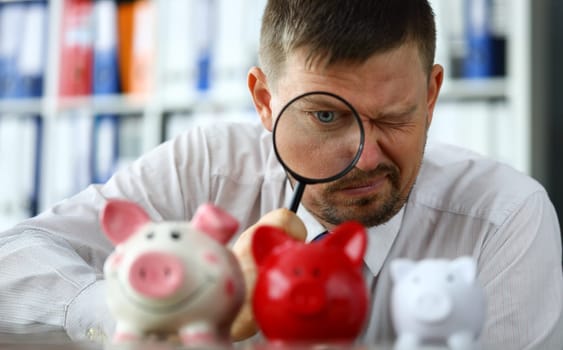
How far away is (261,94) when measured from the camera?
1.62 metres

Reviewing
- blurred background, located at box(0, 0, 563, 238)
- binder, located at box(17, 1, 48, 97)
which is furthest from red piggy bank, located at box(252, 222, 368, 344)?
binder, located at box(17, 1, 48, 97)

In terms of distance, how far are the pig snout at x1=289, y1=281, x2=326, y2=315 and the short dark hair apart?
0.67 meters

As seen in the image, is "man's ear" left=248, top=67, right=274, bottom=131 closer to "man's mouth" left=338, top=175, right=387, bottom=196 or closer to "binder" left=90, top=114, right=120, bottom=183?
"man's mouth" left=338, top=175, right=387, bottom=196

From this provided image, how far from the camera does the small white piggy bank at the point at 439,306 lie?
0.65 m

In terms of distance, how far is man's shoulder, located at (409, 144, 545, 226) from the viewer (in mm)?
1516

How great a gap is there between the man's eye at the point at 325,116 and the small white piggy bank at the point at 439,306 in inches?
14.5

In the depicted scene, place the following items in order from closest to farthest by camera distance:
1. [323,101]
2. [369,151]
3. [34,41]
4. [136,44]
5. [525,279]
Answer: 1. [323,101]
2. [369,151]
3. [525,279]
4. [136,44]
5. [34,41]

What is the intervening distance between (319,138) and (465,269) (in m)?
0.43

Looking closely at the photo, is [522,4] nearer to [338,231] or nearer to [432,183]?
[432,183]

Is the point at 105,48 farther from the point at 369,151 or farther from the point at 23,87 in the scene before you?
the point at 369,151

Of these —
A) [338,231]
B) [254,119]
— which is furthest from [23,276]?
Answer: [254,119]

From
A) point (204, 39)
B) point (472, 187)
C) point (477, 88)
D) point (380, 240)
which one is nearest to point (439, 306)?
point (380, 240)

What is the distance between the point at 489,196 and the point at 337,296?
96 centimetres

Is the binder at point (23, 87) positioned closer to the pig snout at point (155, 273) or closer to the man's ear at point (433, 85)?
the man's ear at point (433, 85)
